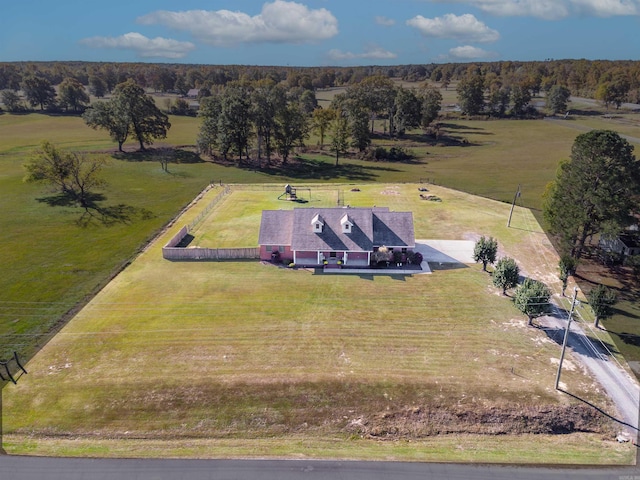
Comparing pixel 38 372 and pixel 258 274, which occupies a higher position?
pixel 258 274

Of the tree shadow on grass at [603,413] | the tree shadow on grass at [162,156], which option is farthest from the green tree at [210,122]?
the tree shadow on grass at [603,413]

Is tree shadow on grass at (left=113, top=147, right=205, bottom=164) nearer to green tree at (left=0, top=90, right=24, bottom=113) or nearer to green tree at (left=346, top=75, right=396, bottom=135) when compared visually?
green tree at (left=346, top=75, right=396, bottom=135)

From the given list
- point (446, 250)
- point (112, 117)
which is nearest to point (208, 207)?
point (446, 250)

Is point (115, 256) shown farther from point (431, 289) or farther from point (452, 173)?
point (452, 173)

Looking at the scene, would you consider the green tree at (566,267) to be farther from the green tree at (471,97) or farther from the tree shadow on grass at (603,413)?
the green tree at (471,97)

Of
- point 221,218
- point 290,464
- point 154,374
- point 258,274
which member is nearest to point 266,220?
point 258,274
